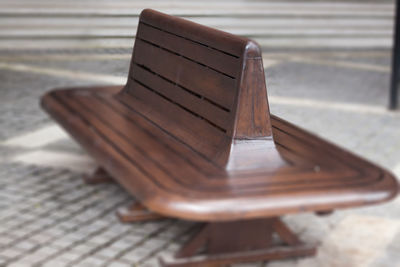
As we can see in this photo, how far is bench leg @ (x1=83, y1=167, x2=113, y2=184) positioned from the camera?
509cm

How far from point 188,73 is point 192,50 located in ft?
0.37

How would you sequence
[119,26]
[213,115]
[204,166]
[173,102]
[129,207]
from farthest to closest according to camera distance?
[129,207] → [173,102] → [213,115] → [204,166] → [119,26]

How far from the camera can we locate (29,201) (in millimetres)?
4762

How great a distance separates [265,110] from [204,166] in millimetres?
350

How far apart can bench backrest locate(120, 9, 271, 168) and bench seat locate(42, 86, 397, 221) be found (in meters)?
0.06

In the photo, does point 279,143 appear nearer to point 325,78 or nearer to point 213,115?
point 213,115

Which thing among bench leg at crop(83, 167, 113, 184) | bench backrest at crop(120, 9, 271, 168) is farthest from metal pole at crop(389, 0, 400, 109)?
bench backrest at crop(120, 9, 271, 168)

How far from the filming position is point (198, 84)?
362 centimetres

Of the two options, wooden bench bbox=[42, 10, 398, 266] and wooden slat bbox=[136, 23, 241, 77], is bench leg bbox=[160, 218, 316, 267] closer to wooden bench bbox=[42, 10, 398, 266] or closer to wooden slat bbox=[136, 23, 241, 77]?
wooden bench bbox=[42, 10, 398, 266]

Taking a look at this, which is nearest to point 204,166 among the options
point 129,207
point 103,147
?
point 103,147

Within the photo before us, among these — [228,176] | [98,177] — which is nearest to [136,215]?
[98,177]

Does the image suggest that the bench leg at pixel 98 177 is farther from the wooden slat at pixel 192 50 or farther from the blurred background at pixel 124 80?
the wooden slat at pixel 192 50

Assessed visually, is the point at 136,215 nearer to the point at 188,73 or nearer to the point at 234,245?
the point at 234,245

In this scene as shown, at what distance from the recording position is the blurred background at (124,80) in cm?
396
